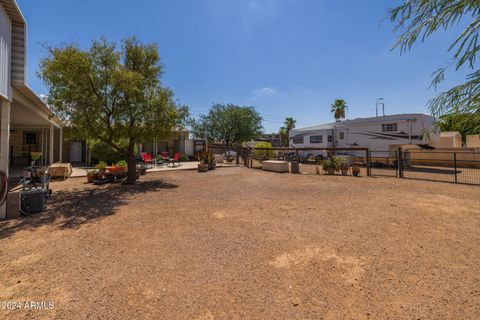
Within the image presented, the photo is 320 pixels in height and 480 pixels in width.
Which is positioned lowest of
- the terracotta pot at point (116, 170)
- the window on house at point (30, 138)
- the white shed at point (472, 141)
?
the terracotta pot at point (116, 170)

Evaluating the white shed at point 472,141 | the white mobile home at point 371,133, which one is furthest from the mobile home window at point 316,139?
the white shed at point 472,141

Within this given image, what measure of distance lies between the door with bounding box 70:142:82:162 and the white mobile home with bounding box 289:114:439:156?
2049 centimetres

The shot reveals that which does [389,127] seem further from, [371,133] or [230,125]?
[230,125]

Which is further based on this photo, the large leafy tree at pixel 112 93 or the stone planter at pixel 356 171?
the stone planter at pixel 356 171

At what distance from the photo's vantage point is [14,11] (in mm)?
5418

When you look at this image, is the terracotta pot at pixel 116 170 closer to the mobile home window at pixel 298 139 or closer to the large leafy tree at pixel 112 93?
the large leafy tree at pixel 112 93

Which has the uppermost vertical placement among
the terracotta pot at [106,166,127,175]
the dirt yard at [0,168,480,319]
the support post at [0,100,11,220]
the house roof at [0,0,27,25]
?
the house roof at [0,0,27,25]

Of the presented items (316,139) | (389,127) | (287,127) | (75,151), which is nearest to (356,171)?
(389,127)

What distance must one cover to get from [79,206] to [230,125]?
30.9 metres

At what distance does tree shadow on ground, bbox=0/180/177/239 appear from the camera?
15.9 feet

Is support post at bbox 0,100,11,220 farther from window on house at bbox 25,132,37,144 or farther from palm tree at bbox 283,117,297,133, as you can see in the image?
palm tree at bbox 283,117,297,133

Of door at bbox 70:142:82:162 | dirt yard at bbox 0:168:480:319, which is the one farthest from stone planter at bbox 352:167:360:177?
door at bbox 70:142:82:162

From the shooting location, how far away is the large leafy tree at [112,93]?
758cm

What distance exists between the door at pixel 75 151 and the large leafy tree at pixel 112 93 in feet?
46.3
